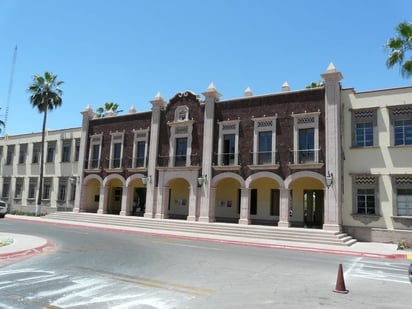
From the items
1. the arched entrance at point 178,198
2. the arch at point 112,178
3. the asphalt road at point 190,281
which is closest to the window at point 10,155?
the arch at point 112,178

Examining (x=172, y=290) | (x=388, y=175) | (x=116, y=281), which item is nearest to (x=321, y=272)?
(x=172, y=290)

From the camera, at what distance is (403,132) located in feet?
66.6

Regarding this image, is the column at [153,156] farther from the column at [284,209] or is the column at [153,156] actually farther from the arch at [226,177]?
the column at [284,209]

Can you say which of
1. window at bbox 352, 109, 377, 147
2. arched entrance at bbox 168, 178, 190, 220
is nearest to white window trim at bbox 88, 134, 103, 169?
arched entrance at bbox 168, 178, 190, 220

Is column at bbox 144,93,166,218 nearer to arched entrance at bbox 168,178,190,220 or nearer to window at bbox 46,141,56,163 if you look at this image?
arched entrance at bbox 168,178,190,220

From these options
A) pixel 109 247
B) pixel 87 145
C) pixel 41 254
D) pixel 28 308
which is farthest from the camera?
pixel 87 145

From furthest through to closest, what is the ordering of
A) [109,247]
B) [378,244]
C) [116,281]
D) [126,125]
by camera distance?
[126,125] → [378,244] → [109,247] → [116,281]

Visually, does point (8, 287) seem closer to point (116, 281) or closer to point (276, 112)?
point (116, 281)

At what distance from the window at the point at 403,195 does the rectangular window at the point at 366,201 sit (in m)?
1.23

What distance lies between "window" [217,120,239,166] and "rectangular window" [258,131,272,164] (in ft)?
5.46

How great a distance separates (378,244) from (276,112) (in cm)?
1017

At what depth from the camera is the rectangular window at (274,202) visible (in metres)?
25.5

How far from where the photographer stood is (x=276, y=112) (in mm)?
24078

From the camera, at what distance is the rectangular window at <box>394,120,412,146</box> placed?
2016 centimetres
